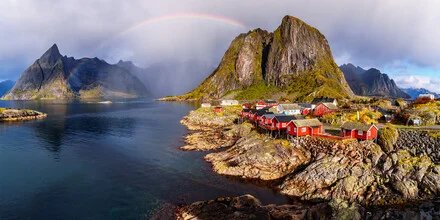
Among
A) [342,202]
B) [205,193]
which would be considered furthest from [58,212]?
[342,202]

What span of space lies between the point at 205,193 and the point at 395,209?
25.8 m

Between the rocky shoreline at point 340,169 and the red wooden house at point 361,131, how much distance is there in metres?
1.70

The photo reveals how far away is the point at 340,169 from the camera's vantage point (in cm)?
4278

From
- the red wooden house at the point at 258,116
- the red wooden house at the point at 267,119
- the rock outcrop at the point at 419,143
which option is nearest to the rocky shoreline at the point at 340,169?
the rock outcrop at the point at 419,143

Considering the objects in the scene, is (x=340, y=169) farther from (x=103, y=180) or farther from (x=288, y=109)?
(x=288, y=109)

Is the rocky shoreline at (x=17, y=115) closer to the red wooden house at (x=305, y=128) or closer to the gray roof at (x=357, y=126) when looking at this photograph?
the red wooden house at (x=305, y=128)

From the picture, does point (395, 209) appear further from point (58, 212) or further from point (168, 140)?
point (168, 140)

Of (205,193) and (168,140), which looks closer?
(205,193)

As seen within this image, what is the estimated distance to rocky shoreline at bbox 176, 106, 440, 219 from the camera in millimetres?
36344

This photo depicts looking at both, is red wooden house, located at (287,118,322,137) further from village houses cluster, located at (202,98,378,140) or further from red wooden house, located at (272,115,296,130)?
red wooden house, located at (272,115,296,130)

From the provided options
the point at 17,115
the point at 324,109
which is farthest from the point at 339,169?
the point at 17,115

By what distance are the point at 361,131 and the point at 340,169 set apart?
10.9 meters

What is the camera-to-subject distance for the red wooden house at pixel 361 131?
48281mm

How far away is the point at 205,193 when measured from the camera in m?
40.3
